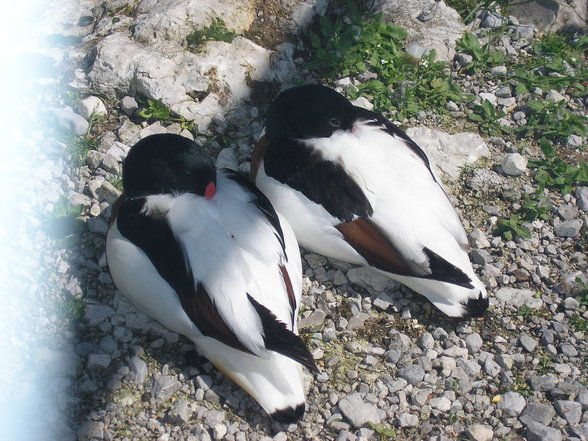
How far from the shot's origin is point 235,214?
4.29 m

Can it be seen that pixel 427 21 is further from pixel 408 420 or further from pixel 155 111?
pixel 408 420

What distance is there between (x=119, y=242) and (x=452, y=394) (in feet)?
6.14

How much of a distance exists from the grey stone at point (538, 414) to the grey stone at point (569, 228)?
1.30 metres

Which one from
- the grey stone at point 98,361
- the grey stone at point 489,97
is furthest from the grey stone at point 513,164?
the grey stone at point 98,361

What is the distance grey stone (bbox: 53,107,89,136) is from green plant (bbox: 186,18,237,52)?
90cm

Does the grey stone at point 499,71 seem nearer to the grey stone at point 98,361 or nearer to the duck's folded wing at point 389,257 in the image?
the duck's folded wing at point 389,257

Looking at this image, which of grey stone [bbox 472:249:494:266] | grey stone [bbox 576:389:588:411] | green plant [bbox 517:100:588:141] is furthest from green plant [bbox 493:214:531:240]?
grey stone [bbox 576:389:588:411]

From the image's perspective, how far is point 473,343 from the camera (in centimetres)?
443

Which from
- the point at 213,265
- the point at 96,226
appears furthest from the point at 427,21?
the point at 213,265

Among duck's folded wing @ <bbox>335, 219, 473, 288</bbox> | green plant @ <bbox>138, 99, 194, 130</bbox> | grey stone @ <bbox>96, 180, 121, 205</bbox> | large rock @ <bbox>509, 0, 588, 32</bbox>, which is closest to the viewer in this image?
duck's folded wing @ <bbox>335, 219, 473, 288</bbox>

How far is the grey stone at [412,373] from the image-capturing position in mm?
4238

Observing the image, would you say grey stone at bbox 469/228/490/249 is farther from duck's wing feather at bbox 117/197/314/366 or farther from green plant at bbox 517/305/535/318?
duck's wing feather at bbox 117/197/314/366

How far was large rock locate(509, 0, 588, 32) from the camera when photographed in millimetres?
6371

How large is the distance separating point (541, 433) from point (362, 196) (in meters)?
1.52
